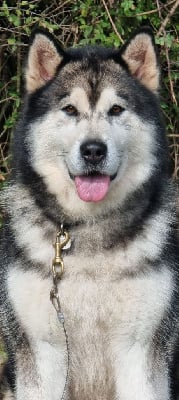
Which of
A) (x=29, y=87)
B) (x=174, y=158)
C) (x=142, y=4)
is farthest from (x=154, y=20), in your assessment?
(x=29, y=87)

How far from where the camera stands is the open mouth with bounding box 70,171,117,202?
4211 millimetres

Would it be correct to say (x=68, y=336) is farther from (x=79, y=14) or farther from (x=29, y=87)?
(x=79, y=14)

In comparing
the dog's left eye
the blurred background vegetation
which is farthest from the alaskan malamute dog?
the blurred background vegetation

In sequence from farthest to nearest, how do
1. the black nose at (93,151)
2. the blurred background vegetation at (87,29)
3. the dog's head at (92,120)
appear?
the blurred background vegetation at (87,29) → the dog's head at (92,120) → the black nose at (93,151)

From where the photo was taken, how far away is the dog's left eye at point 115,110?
4.25 m

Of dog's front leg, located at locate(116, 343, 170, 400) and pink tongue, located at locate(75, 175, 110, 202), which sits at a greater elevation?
pink tongue, located at locate(75, 175, 110, 202)

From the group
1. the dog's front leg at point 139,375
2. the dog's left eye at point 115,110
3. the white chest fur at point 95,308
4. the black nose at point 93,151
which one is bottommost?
the dog's front leg at point 139,375

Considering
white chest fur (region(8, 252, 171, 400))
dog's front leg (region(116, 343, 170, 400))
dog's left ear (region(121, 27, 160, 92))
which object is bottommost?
dog's front leg (region(116, 343, 170, 400))

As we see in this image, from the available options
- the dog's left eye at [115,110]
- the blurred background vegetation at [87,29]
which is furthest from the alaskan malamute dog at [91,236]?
the blurred background vegetation at [87,29]

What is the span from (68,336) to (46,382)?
270 mm

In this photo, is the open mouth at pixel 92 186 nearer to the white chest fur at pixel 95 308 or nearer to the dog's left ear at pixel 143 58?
the white chest fur at pixel 95 308

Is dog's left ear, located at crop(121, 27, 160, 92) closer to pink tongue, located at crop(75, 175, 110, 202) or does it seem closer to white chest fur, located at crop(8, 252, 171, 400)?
pink tongue, located at crop(75, 175, 110, 202)

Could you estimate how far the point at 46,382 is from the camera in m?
4.33

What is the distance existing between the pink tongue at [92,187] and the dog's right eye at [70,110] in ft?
1.08
